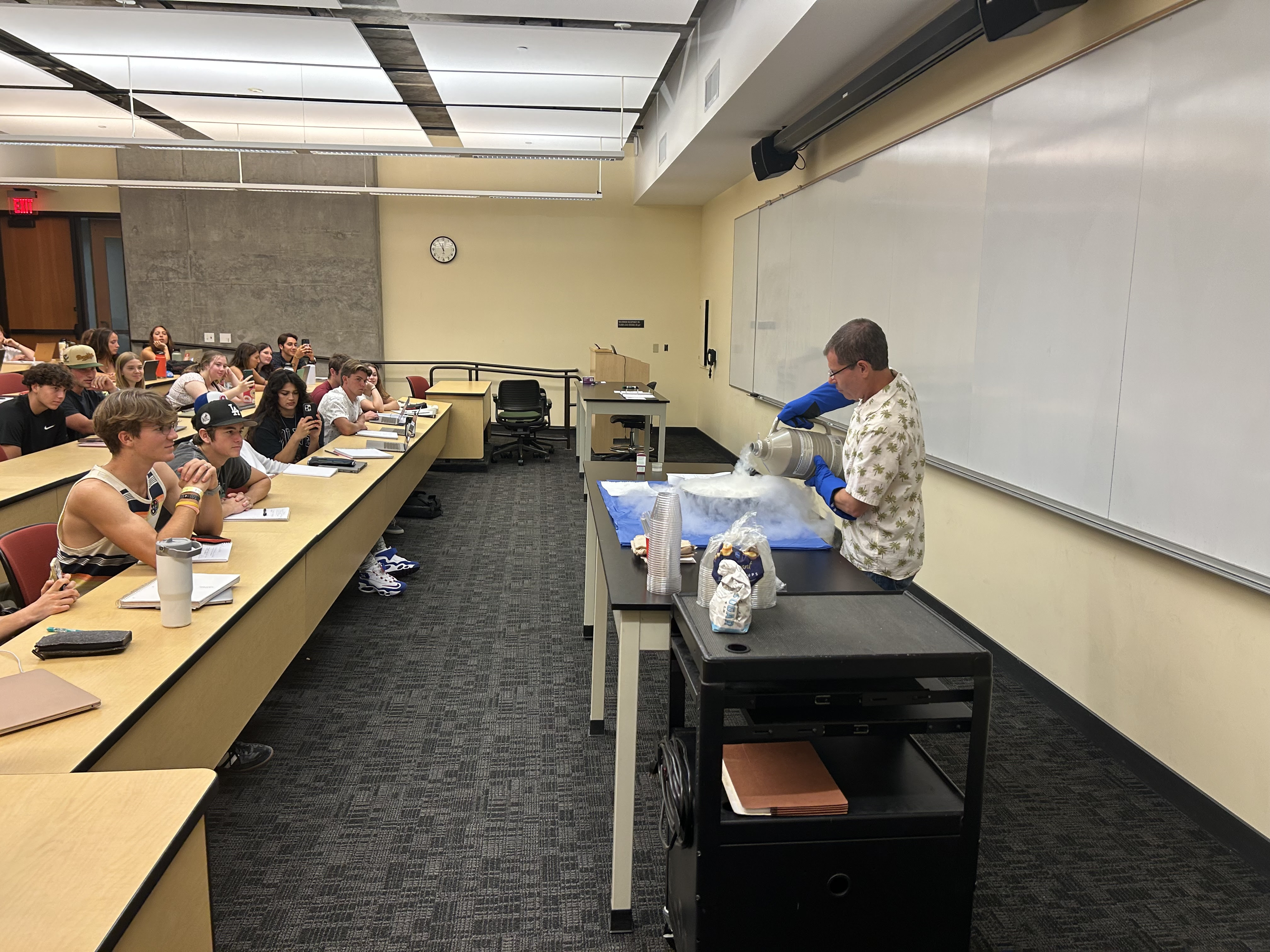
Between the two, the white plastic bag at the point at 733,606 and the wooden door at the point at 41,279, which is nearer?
the white plastic bag at the point at 733,606

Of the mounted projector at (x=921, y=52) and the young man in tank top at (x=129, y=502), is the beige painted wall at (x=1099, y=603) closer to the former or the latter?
the mounted projector at (x=921, y=52)

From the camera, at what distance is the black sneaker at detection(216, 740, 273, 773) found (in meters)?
2.74

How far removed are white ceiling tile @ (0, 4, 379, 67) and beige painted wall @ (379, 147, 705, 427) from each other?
395 cm

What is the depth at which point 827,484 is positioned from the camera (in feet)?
8.57

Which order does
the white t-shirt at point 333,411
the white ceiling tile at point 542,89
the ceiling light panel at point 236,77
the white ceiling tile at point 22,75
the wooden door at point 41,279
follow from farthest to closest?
the wooden door at point 41,279
the white ceiling tile at point 542,89
the white ceiling tile at point 22,75
the ceiling light panel at point 236,77
the white t-shirt at point 333,411

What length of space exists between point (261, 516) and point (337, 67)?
4.37 m

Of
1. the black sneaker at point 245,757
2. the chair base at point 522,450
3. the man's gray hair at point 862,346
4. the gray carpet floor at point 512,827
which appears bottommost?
the gray carpet floor at point 512,827

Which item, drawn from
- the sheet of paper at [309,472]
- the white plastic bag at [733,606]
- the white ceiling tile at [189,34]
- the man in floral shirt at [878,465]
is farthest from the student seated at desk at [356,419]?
the white plastic bag at [733,606]

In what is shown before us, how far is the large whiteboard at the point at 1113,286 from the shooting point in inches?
93.7

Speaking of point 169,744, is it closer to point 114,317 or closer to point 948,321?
point 948,321

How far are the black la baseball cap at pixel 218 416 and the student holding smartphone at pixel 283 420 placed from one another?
1229 mm

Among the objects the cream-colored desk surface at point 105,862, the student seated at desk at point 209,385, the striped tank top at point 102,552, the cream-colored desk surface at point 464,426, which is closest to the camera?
the cream-colored desk surface at point 105,862

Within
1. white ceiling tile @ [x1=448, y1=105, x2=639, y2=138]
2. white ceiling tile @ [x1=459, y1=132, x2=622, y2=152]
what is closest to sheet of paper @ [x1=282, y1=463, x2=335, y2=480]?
white ceiling tile @ [x1=448, y1=105, x2=639, y2=138]

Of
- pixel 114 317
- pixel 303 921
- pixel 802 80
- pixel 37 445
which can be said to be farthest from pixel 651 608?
pixel 114 317
